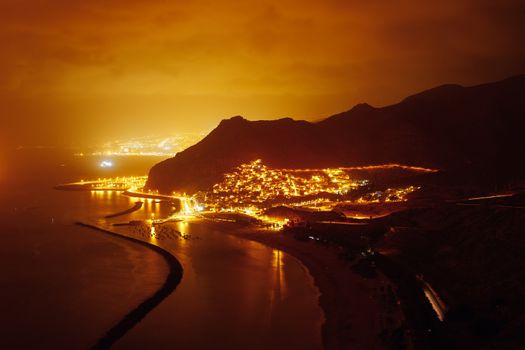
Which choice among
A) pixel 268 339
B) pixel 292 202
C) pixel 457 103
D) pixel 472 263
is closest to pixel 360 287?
pixel 472 263

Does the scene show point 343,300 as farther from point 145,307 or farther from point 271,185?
point 271,185

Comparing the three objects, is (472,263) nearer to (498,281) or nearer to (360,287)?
(498,281)

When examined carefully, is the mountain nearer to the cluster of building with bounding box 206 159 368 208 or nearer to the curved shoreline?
the cluster of building with bounding box 206 159 368 208

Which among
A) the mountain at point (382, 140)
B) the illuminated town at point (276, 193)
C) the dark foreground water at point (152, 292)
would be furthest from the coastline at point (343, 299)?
the mountain at point (382, 140)

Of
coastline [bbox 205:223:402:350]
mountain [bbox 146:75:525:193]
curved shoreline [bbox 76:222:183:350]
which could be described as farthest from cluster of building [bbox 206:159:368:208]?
curved shoreline [bbox 76:222:183:350]

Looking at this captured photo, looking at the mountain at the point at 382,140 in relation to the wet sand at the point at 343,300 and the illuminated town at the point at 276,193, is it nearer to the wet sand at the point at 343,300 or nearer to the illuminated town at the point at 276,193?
the illuminated town at the point at 276,193

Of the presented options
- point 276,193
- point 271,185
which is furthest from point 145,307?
point 271,185
